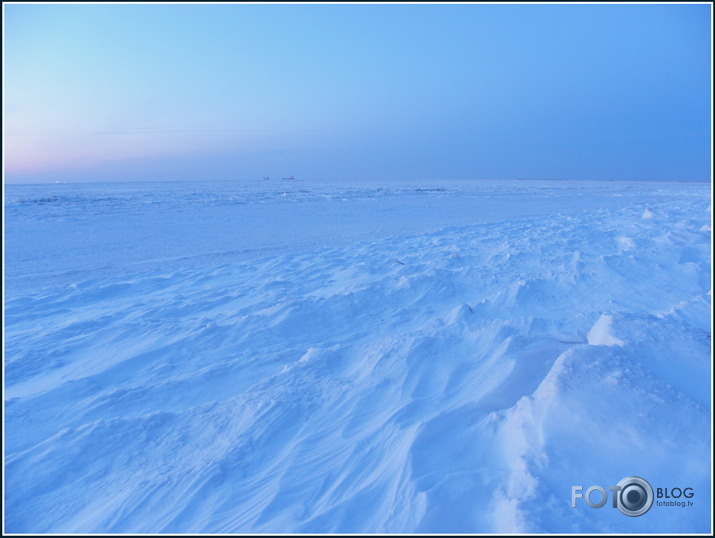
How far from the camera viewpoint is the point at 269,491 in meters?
2.28

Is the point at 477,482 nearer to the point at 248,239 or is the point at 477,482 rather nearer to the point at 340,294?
the point at 340,294

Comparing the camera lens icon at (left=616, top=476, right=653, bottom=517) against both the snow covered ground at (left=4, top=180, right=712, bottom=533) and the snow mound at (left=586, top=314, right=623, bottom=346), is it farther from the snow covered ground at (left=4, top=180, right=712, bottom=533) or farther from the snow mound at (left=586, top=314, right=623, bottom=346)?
the snow mound at (left=586, top=314, right=623, bottom=346)

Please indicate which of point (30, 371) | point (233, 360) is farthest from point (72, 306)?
point (233, 360)

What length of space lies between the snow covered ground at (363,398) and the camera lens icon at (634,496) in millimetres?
52

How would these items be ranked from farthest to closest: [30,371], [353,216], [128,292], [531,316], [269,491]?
[353,216] → [128,292] → [531,316] → [30,371] → [269,491]

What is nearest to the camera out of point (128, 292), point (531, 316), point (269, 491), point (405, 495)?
point (405, 495)

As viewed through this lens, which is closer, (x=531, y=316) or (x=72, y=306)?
(x=531, y=316)

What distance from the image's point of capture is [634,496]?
1.96m

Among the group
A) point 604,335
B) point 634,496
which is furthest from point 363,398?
point 604,335

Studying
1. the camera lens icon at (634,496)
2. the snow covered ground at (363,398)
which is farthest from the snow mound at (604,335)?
the camera lens icon at (634,496)

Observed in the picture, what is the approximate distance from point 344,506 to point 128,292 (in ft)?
16.2

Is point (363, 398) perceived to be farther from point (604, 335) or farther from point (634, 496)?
point (604, 335)

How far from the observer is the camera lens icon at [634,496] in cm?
193

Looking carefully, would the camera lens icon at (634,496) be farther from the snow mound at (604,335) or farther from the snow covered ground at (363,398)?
the snow mound at (604,335)
